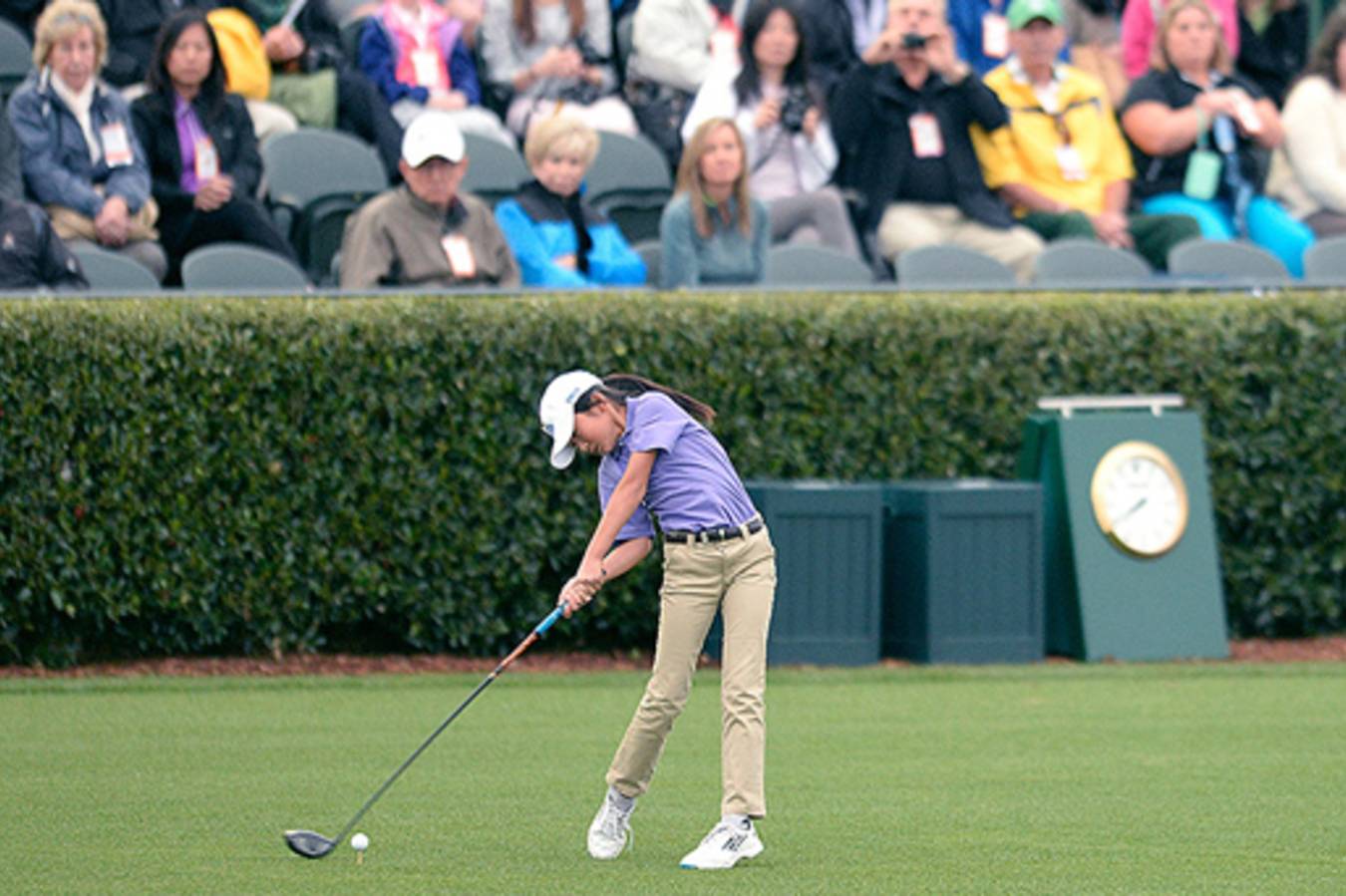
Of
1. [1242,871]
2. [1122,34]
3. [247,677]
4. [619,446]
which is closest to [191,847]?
[619,446]

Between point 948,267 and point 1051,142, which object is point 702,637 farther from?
point 1051,142

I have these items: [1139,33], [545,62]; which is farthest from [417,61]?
[1139,33]

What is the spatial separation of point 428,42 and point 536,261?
2.78m

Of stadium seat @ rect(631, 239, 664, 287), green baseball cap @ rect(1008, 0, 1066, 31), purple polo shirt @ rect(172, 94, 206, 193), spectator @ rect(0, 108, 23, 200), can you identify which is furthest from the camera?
green baseball cap @ rect(1008, 0, 1066, 31)

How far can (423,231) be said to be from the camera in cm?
1314

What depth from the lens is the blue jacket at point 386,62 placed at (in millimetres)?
15680

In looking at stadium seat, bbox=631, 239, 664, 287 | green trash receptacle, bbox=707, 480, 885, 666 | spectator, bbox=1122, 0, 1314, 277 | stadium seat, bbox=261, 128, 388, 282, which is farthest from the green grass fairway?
spectator, bbox=1122, 0, 1314, 277

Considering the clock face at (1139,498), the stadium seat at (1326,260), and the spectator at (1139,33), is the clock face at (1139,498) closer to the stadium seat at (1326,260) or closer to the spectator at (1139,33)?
the stadium seat at (1326,260)

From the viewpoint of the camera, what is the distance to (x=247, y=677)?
39.2 feet

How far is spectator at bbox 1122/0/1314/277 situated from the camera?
16453mm

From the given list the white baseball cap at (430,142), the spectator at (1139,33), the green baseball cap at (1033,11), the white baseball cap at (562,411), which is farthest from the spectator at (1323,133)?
the white baseball cap at (562,411)

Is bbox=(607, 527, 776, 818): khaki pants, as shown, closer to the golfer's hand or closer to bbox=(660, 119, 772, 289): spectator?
the golfer's hand

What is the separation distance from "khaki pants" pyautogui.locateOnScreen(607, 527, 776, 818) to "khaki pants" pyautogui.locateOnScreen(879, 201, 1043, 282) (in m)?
8.22

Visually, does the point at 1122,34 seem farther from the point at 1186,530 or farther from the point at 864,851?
the point at 864,851
